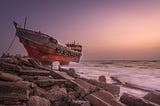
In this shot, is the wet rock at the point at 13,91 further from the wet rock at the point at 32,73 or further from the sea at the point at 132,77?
the sea at the point at 132,77

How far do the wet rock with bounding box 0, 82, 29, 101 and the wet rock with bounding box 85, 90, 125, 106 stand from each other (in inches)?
58.9

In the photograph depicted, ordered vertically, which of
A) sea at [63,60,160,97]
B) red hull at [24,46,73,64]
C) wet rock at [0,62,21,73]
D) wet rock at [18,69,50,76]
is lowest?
sea at [63,60,160,97]

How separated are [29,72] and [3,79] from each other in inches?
59.0

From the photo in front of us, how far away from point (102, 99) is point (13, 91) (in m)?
2.10

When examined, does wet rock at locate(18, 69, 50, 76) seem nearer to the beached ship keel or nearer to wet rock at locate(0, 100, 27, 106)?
wet rock at locate(0, 100, 27, 106)

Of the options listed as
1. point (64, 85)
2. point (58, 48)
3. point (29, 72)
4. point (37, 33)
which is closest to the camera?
point (64, 85)

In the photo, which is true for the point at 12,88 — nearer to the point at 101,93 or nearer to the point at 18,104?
the point at 18,104

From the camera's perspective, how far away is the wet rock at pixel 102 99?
4159mm

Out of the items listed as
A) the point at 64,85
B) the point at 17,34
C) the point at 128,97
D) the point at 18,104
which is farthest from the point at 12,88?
the point at 17,34

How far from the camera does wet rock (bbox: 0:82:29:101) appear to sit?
3.89m

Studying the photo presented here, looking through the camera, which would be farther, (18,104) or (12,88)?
(12,88)

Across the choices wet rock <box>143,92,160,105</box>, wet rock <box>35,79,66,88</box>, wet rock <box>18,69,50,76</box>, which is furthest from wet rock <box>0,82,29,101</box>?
wet rock <box>143,92,160,105</box>

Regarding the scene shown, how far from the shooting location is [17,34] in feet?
83.6

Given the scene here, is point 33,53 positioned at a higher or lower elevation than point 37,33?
lower
